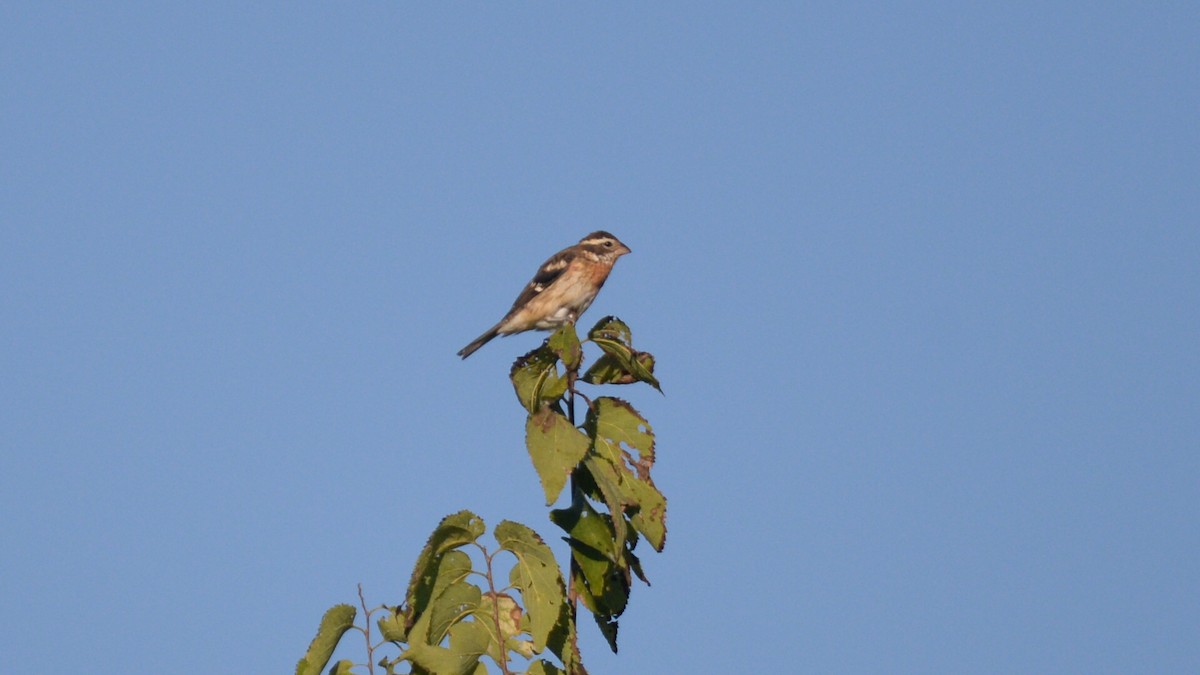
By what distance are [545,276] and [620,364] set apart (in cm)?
863

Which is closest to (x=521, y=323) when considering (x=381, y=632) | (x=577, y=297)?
(x=577, y=297)

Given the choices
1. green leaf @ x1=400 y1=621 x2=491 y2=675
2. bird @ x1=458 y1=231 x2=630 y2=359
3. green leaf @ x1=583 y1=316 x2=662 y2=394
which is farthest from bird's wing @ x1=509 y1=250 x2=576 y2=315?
green leaf @ x1=400 y1=621 x2=491 y2=675

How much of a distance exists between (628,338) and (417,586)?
5.05 feet

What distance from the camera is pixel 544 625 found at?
4250 mm

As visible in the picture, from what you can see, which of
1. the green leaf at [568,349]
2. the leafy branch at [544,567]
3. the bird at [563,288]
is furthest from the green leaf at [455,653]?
the bird at [563,288]

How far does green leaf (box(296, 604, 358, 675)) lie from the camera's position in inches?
170

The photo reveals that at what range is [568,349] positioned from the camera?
5125mm

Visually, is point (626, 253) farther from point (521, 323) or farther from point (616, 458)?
point (616, 458)

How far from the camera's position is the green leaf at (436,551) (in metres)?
4.27

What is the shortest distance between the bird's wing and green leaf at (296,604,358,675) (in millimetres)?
9500

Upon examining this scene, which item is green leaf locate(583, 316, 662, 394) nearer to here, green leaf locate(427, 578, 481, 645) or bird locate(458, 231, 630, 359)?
green leaf locate(427, 578, 481, 645)

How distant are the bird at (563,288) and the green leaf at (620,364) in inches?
319

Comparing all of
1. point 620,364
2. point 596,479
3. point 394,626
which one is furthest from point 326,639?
point 620,364

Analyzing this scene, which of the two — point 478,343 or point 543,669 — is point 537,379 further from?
point 478,343
